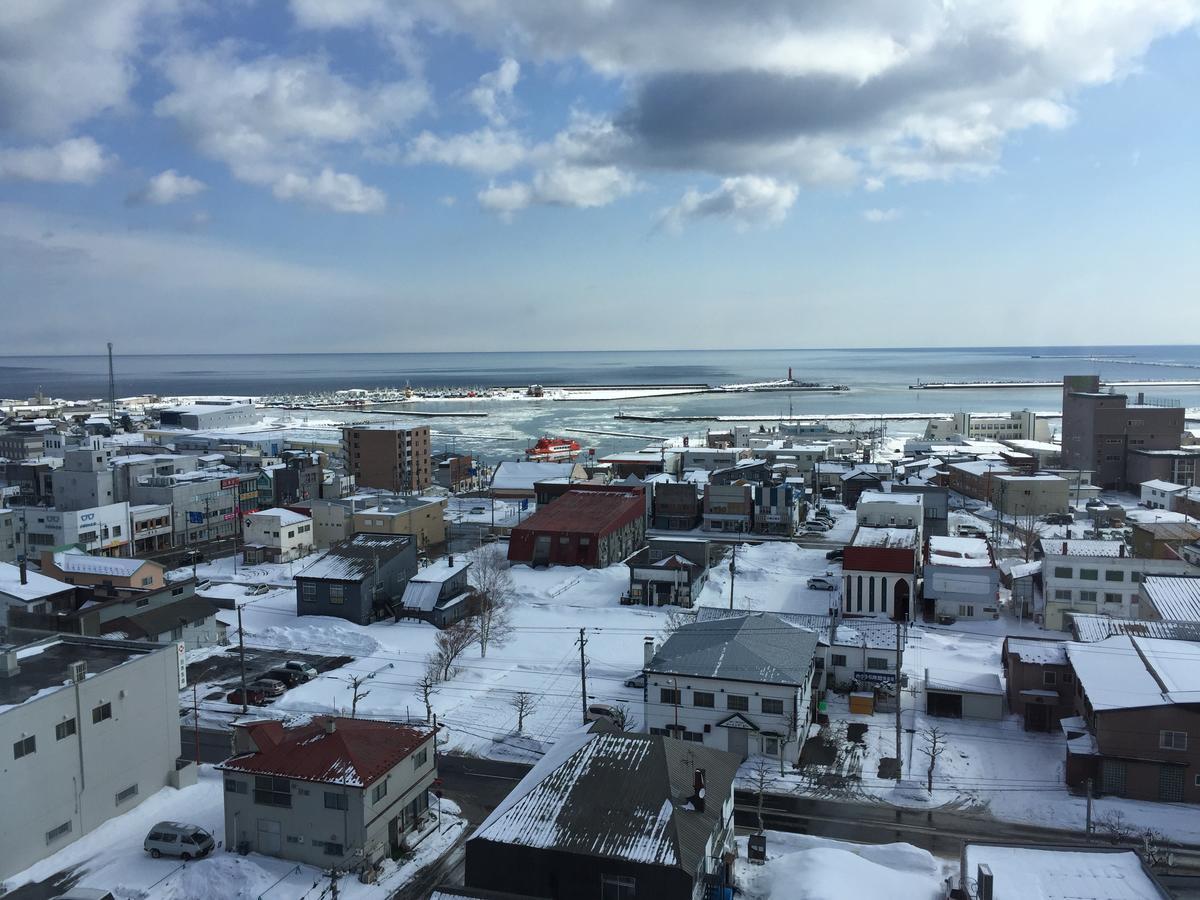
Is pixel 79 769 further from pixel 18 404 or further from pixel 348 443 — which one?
pixel 18 404

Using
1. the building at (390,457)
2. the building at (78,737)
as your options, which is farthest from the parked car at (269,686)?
the building at (390,457)

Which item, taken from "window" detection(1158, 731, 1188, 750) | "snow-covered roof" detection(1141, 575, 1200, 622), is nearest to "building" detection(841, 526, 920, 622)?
A: "snow-covered roof" detection(1141, 575, 1200, 622)

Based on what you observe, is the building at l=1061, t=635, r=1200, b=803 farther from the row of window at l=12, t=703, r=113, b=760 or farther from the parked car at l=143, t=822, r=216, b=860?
the row of window at l=12, t=703, r=113, b=760

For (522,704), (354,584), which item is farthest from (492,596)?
(522,704)

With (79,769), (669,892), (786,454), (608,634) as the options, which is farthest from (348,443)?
(669,892)

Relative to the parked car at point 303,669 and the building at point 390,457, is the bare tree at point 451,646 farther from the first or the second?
the building at point 390,457

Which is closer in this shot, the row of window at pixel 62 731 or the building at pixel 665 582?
the row of window at pixel 62 731
